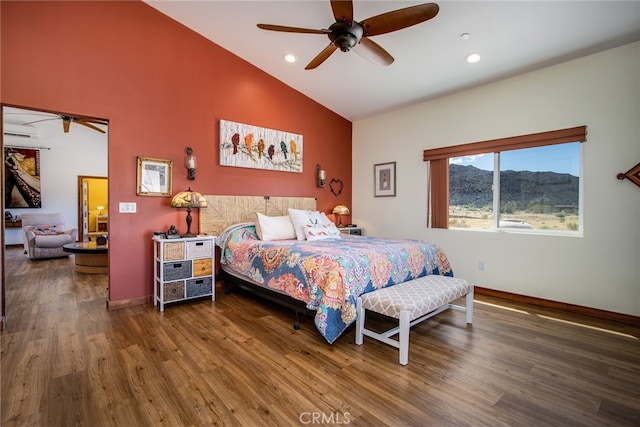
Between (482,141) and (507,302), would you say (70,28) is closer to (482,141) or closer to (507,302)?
(482,141)

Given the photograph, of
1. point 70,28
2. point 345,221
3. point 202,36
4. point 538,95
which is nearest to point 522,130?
point 538,95

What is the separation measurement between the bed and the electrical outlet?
0.77 m

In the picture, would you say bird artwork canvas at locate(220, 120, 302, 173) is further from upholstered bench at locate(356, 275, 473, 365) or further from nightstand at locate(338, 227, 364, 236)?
upholstered bench at locate(356, 275, 473, 365)

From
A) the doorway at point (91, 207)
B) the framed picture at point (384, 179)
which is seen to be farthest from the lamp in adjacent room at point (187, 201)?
the doorway at point (91, 207)

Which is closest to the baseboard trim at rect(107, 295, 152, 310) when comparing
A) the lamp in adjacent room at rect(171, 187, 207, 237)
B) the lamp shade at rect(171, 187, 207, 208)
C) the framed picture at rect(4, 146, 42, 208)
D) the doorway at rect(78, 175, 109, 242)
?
the lamp in adjacent room at rect(171, 187, 207, 237)

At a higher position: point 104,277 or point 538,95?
point 538,95

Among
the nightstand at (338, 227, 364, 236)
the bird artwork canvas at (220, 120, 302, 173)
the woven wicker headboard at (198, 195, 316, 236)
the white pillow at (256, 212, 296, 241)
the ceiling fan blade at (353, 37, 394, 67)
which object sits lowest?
the nightstand at (338, 227, 364, 236)

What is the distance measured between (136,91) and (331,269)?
304cm

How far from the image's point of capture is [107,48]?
3.24 meters

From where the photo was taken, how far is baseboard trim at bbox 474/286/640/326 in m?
A: 3.01

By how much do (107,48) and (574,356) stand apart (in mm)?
5245

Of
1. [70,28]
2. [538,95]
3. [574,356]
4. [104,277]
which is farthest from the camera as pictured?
[104,277]

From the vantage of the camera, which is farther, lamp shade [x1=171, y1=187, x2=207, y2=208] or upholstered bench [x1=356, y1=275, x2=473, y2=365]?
lamp shade [x1=171, y1=187, x2=207, y2=208]

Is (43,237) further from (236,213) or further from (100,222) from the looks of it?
(236,213)
